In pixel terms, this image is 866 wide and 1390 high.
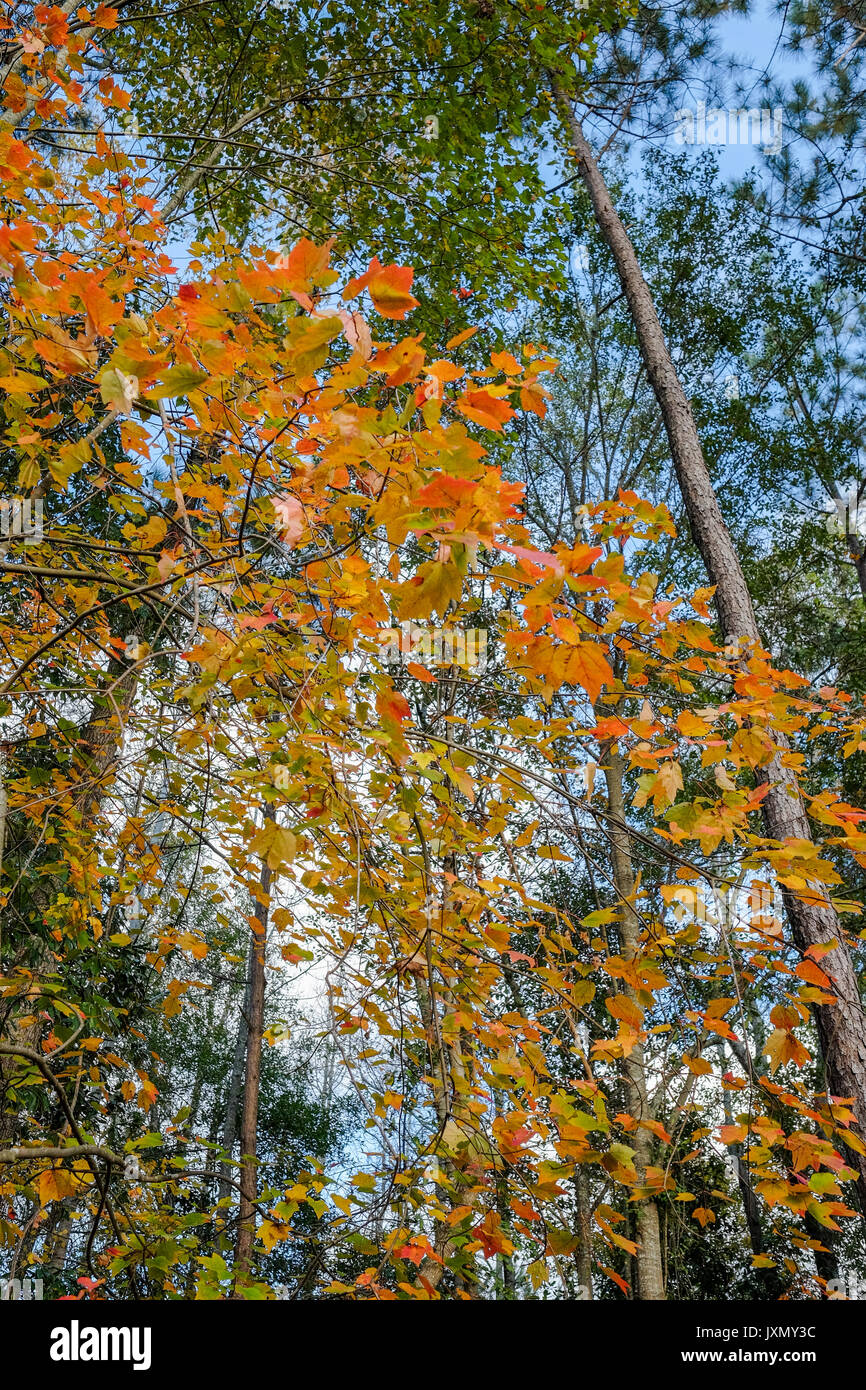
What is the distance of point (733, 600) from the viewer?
156 inches

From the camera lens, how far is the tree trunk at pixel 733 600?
2.93 m

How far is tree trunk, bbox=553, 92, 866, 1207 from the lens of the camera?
2.93m

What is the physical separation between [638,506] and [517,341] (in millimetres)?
5394

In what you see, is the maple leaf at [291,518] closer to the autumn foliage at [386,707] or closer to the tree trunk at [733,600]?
the autumn foliage at [386,707]

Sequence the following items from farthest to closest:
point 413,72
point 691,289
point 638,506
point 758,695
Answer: point 691,289
point 413,72
point 638,506
point 758,695

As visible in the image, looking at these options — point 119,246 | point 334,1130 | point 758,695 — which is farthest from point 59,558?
point 334,1130

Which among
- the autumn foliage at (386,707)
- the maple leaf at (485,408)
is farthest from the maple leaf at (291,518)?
the maple leaf at (485,408)

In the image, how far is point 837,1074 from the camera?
2990 millimetres

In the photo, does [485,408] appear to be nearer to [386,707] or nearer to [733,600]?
[386,707]

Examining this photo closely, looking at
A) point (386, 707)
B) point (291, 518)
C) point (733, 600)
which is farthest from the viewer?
point (733, 600)

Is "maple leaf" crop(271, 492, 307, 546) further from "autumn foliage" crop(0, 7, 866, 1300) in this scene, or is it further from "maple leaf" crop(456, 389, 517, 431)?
"maple leaf" crop(456, 389, 517, 431)

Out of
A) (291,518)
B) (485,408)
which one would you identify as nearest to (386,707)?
(291,518)
